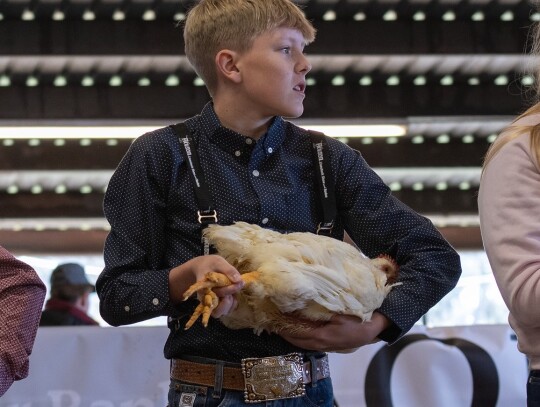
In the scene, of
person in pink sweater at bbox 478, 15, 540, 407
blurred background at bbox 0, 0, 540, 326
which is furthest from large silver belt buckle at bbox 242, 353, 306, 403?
blurred background at bbox 0, 0, 540, 326

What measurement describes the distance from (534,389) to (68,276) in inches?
153

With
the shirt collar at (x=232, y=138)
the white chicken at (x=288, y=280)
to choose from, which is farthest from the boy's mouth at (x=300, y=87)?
the white chicken at (x=288, y=280)

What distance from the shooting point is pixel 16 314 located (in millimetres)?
2172

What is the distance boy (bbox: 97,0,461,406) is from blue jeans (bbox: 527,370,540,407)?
31 cm

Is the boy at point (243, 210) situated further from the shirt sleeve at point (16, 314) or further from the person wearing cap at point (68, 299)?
the person wearing cap at point (68, 299)

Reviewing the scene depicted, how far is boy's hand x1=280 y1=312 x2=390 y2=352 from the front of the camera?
75.4 inches

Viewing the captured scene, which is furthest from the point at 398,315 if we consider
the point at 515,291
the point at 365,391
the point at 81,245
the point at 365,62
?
the point at 81,245

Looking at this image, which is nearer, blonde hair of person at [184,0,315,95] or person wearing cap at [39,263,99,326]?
blonde hair of person at [184,0,315,95]

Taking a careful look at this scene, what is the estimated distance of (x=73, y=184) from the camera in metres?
8.86

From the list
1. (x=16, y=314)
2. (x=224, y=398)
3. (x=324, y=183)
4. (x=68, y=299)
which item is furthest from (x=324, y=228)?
(x=68, y=299)

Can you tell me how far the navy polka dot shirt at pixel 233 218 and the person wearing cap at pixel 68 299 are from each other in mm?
3014

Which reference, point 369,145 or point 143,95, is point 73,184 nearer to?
point 143,95

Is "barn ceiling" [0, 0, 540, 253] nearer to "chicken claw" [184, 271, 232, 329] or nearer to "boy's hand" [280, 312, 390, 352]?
"boy's hand" [280, 312, 390, 352]

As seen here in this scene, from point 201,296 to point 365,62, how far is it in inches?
235
